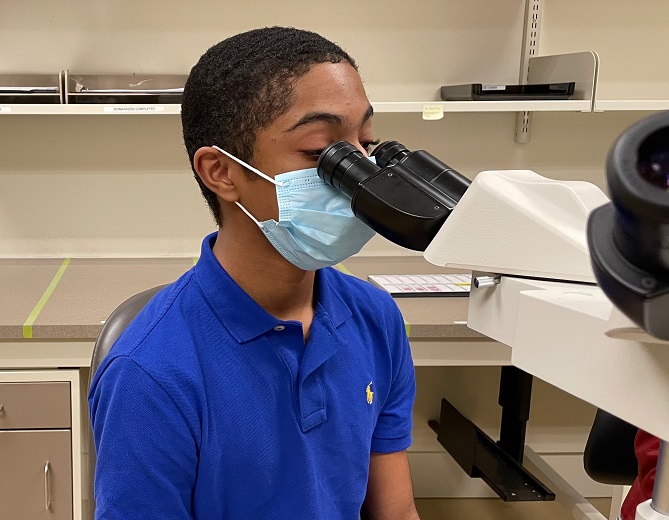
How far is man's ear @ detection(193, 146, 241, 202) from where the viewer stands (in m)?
1.04

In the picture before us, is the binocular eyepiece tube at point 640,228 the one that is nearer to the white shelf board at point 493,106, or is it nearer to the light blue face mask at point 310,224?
the light blue face mask at point 310,224

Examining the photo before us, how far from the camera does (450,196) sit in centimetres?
68

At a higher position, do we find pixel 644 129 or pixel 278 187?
pixel 644 129

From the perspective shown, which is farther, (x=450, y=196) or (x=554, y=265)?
(x=450, y=196)

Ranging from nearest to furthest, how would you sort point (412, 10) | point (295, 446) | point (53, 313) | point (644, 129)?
point (644, 129), point (295, 446), point (53, 313), point (412, 10)

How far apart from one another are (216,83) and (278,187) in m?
0.17

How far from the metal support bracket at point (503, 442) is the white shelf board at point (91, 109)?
1.35 meters

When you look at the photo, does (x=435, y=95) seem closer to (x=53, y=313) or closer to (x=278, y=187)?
(x=53, y=313)

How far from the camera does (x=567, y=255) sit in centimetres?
52

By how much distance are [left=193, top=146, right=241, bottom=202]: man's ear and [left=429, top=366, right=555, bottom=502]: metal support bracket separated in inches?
56.8

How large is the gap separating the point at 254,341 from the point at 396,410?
1.06 ft

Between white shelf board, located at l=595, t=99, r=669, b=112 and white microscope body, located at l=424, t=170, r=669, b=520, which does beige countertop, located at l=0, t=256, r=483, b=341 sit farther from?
white microscope body, located at l=424, t=170, r=669, b=520

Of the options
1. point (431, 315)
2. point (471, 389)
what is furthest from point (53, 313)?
point (471, 389)

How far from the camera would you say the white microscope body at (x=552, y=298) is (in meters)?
0.41
